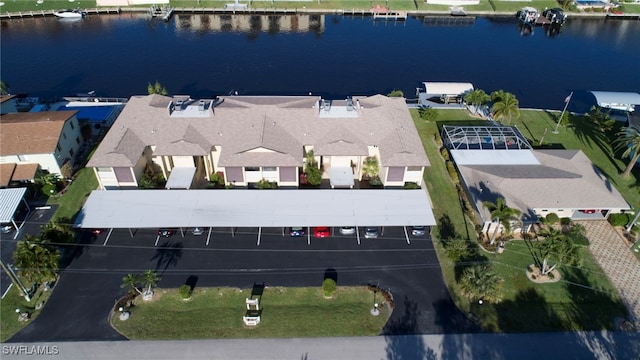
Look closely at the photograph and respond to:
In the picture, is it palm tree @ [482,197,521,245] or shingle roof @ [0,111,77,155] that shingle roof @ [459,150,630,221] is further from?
shingle roof @ [0,111,77,155]

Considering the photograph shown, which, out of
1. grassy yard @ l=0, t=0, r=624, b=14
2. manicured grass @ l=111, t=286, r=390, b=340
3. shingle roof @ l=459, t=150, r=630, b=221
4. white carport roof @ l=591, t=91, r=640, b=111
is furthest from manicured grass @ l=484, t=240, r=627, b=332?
grassy yard @ l=0, t=0, r=624, b=14

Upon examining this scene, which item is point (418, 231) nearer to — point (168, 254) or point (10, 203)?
point (168, 254)

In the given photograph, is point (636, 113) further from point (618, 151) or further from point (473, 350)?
point (473, 350)

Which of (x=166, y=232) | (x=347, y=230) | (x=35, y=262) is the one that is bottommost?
(x=166, y=232)

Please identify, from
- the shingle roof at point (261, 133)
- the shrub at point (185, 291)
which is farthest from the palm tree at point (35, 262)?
the shingle roof at point (261, 133)

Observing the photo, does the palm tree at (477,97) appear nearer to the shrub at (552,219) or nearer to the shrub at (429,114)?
the shrub at (429,114)

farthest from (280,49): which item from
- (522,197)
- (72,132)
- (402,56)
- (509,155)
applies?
(522,197)

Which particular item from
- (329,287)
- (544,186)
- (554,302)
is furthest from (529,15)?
(329,287)
